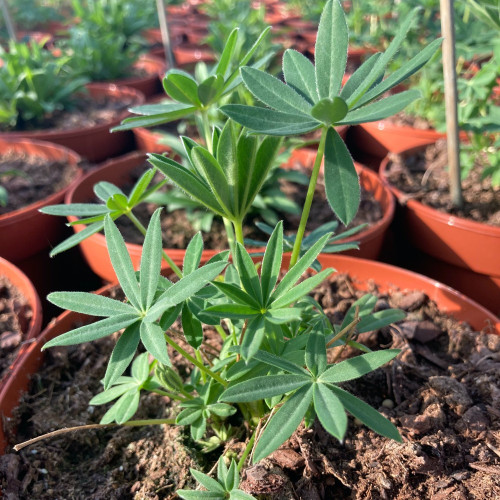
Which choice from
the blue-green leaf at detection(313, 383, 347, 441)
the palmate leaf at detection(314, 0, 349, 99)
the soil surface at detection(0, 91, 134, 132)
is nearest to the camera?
the blue-green leaf at detection(313, 383, 347, 441)

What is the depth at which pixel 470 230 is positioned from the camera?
1428 millimetres

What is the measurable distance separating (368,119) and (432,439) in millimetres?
535

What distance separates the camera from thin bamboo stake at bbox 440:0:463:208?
118 cm

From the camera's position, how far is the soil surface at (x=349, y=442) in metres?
0.83

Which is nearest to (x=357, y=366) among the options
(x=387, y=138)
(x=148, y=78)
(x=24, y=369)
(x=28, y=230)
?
(x=24, y=369)

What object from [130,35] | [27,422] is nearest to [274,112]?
[27,422]

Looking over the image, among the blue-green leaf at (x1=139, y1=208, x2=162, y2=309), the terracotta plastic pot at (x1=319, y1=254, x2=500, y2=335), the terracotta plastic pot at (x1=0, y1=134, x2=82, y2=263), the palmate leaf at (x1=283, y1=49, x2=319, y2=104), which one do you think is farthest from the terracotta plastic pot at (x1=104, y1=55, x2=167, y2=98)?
the blue-green leaf at (x1=139, y1=208, x2=162, y2=309)

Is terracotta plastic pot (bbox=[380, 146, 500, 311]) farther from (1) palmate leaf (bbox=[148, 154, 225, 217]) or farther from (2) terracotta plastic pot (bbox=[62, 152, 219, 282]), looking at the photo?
(1) palmate leaf (bbox=[148, 154, 225, 217])

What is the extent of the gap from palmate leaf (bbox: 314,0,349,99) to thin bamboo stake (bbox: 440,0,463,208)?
1.50ft

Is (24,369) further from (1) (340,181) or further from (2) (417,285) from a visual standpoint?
(2) (417,285)

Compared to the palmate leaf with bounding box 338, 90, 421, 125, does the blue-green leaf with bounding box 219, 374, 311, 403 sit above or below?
below

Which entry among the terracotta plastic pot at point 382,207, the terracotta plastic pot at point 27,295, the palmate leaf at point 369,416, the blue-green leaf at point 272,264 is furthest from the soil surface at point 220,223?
the palmate leaf at point 369,416

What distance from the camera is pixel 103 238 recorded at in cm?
145

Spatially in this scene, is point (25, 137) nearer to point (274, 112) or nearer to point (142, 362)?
point (142, 362)
